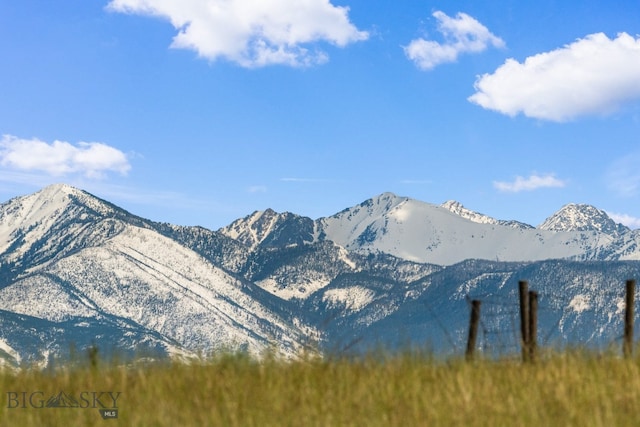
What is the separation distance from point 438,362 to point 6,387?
786 centimetres

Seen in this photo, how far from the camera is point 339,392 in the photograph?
1485 cm

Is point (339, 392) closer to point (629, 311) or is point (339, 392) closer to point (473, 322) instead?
point (473, 322)

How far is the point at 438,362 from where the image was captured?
16922 mm

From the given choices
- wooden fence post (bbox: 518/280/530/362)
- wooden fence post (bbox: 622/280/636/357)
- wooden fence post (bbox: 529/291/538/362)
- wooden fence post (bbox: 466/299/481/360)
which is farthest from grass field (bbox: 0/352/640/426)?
wooden fence post (bbox: 622/280/636/357)

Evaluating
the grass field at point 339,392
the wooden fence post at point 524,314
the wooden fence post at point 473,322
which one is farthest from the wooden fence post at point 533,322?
the wooden fence post at point 473,322

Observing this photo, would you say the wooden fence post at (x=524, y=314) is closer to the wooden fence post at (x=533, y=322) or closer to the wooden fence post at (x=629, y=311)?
the wooden fence post at (x=533, y=322)

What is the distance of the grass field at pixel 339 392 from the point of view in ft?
44.2

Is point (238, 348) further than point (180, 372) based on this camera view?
Yes

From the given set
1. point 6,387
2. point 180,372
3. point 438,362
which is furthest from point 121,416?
point 438,362

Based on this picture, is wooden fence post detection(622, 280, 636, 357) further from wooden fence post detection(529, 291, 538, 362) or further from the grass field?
the grass field

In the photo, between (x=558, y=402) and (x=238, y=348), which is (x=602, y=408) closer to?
(x=558, y=402)

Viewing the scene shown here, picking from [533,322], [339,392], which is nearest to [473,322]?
[533,322]

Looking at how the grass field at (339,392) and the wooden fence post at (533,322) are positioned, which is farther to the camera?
A: the wooden fence post at (533,322)

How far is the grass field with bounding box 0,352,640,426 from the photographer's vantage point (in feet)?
44.2
